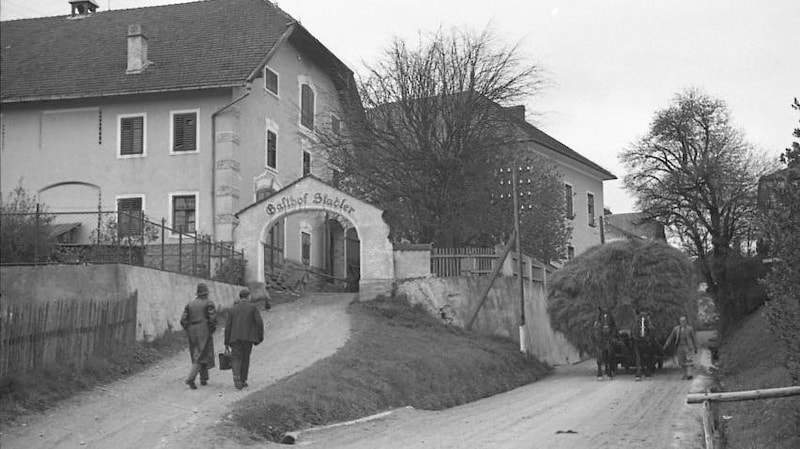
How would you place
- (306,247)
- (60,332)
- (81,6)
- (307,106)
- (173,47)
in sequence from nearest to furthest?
1. (60,332)
2. (173,47)
3. (306,247)
4. (307,106)
5. (81,6)

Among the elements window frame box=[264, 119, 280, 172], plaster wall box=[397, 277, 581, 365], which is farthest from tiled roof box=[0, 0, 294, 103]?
plaster wall box=[397, 277, 581, 365]

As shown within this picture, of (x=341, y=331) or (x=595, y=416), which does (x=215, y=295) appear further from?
(x=595, y=416)

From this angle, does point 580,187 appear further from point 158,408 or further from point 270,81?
point 158,408

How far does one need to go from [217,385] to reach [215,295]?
8220 millimetres

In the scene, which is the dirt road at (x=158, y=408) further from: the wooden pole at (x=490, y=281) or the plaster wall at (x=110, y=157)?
the plaster wall at (x=110, y=157)

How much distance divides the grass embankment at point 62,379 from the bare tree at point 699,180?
29467mm

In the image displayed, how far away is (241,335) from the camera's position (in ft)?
51.0

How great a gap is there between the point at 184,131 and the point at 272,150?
3810 mm

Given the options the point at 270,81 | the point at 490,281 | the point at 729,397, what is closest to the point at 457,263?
the point at 490,281

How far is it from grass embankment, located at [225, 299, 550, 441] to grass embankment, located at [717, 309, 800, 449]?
5.29m

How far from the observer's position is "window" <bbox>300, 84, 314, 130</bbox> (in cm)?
3622

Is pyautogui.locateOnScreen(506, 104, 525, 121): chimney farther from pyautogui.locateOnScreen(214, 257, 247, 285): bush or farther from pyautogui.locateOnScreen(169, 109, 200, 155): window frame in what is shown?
pyautogui.locateOnScreen(169, 109, 200, 155): window frame

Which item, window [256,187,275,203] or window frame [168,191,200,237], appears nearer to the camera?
window frame [168,191,200,237]

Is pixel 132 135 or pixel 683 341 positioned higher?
pixel 132 135
